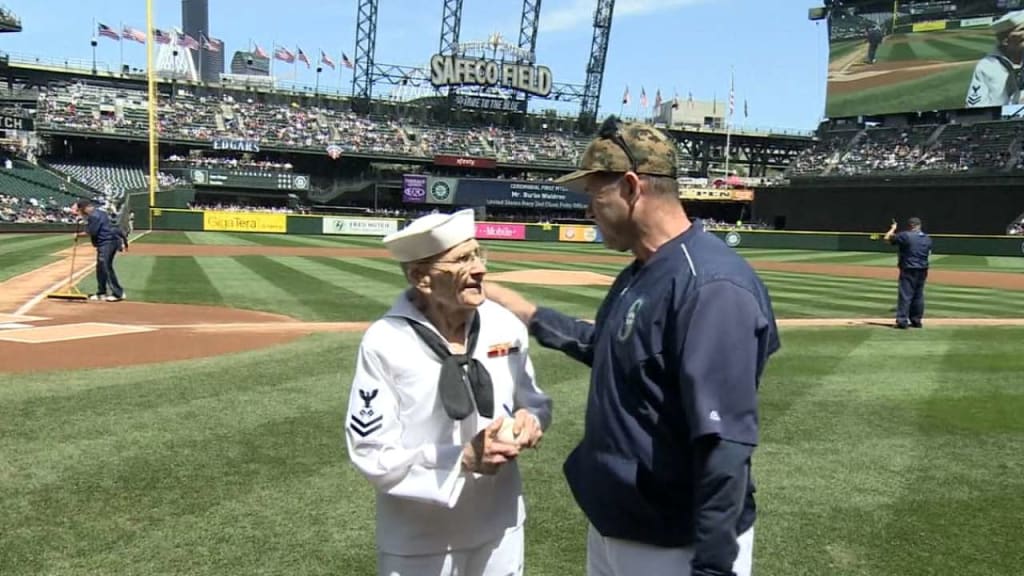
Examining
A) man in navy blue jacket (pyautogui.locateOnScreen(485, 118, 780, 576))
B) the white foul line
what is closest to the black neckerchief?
man in navy blue jacket (pyautogui.locateOnScreen(485, 118, 780, 576))

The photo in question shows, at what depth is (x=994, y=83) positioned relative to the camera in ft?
178

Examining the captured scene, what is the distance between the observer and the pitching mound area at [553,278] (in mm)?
21141

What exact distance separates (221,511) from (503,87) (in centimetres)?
7380

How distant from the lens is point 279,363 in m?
9.48

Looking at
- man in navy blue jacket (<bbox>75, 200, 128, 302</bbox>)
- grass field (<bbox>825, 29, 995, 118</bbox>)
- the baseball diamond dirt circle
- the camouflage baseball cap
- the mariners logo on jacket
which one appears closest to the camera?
the mariners logo on jacket

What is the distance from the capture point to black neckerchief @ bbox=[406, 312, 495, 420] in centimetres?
253

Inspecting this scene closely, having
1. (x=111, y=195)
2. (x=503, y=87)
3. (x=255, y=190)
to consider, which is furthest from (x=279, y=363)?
(x=503, y=87)

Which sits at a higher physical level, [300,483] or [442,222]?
[442,222]

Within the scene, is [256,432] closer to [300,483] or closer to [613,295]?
[300,483]

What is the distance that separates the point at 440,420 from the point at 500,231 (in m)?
47.4

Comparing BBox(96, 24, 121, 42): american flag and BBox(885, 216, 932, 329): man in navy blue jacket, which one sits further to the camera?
BBox(96, 24, 121, 42): american flag

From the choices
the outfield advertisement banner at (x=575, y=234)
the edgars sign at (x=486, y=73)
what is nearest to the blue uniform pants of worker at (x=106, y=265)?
the outfield advertisement banner at (x=575, y=234)

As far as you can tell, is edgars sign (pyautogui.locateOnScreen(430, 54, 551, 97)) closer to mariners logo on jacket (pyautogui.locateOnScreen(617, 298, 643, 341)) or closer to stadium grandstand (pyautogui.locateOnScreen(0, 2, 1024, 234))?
stadium grandstand (pyautogui.locateOnScreen(0, 2, 1024, 234))

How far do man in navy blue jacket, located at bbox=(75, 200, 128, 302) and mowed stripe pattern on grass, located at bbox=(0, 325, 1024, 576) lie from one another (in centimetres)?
698
